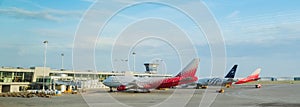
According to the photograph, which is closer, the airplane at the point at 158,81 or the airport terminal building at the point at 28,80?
the airplane at the point at 158,81

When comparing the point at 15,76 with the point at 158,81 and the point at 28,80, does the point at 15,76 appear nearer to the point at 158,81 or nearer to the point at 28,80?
the point at 28,80

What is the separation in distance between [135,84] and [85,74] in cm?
5613

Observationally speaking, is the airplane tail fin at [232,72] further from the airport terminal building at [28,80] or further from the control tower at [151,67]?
the control tower at [151,67]

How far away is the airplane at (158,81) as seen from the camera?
228 feet

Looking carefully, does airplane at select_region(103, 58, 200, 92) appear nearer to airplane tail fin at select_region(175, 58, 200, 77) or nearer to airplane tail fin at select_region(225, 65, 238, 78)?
airplane tail fin at select_region(175, 58, 200, 77)

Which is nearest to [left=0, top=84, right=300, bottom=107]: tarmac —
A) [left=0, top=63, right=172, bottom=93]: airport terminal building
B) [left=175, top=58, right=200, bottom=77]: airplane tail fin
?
[left=175, top=58, right=200, bottom=77]: airplane tail fin

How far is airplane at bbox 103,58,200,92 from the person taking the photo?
228 feet

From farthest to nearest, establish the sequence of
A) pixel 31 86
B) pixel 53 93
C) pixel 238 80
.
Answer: pixel 238 80
pixel 31 86
pixel 53 93

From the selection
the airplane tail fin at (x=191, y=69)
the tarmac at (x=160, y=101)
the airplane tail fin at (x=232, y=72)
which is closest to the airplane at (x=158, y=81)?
the airplane tail fin at (x=191, y=69)

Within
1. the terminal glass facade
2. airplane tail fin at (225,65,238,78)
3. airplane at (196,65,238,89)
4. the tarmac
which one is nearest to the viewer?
the tarmac

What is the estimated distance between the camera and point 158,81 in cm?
7125

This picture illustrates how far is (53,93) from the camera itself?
2371 inches

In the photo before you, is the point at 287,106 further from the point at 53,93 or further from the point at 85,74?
the point at 85,74

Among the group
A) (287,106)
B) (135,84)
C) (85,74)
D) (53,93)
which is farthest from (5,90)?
(287,106)
